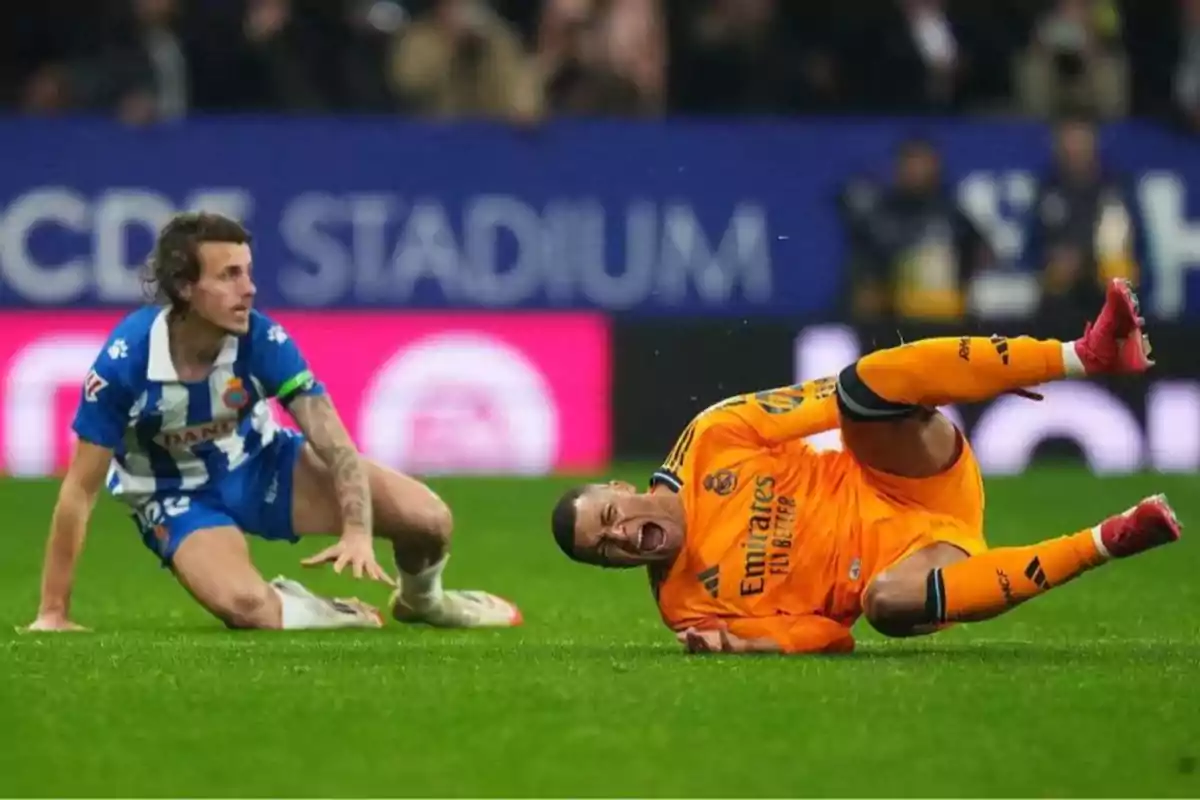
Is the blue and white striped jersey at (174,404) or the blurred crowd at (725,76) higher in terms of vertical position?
the blurred crowd at (725,76)

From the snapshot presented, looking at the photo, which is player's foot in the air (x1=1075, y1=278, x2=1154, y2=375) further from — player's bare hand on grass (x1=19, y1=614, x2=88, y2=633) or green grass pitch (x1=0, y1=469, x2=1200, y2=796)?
player's bare hand on grass (x1=19, y1=614, x2=88, y2=633)

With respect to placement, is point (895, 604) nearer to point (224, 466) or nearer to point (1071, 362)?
point (1071, 362)

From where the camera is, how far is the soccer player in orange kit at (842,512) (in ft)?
24.8

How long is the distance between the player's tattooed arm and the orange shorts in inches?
72.0

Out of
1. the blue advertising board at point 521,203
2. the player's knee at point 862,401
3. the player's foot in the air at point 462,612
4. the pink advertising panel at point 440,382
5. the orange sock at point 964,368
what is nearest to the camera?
the orange sock at point 964,368

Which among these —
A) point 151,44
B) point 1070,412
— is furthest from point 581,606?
point 151,44

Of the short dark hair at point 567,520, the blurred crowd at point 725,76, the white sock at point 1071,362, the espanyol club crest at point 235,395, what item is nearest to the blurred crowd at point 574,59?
the blurred crowd at point 725,76

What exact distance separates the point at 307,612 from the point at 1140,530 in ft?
11.0

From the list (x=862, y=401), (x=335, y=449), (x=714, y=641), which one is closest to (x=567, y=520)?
(x=714, y=641)

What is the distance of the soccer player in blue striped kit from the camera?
29.4ft

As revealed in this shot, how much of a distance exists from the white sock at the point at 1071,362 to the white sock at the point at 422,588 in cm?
281

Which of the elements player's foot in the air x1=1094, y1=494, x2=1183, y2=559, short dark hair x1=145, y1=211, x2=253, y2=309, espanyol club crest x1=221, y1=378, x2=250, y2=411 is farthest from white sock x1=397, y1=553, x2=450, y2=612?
player's foot in the air x1=1094, y1=494, x2=1183, y2=559

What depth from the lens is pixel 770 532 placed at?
26.0 ft

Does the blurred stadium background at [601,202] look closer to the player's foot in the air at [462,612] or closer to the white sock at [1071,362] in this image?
the player's foot in the air at [462,612]
